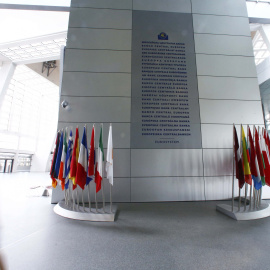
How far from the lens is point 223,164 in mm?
3541

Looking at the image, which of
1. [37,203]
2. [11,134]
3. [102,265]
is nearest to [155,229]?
[102,265]

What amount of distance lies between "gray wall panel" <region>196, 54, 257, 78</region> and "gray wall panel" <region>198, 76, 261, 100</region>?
0.46ft

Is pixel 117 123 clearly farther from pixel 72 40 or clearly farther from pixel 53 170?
pixel 72 40

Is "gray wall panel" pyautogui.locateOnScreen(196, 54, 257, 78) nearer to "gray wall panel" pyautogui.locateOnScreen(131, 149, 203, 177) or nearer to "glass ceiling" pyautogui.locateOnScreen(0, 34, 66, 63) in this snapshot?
"gray wall panel" pyautogui.locateOnScreen(131, 149, 203, 177)

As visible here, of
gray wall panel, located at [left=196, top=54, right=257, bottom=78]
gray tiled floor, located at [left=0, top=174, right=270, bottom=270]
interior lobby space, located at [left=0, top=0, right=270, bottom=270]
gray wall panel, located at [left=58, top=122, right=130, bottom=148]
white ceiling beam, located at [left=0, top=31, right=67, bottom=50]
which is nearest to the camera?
gray tiled floor, located at [left=0, top=174, right=270, bottom=270]

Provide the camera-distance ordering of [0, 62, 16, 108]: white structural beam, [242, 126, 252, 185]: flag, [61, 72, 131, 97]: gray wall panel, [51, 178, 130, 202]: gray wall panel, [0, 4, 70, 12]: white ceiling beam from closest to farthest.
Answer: [242, 126, 252, 185]: flag → [51, 178, 130, 202]: gray wall panel → [61, 72, 131, 97]: gray wall panel → [0, 4, 70, 12]: white ceiling beam → [0, 62, 16, 108]: white structural beam

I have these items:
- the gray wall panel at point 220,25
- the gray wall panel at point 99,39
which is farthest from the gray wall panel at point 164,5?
the gray wall panel at point 99,39

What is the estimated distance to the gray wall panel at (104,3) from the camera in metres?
4.03

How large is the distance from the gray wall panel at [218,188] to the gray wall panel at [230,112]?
132 centimetres

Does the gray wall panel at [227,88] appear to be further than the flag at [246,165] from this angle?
Yes

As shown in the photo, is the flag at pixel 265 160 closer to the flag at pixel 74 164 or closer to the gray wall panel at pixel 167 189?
the gray wall panel at pixel 167 189

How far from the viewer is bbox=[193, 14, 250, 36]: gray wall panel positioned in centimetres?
415

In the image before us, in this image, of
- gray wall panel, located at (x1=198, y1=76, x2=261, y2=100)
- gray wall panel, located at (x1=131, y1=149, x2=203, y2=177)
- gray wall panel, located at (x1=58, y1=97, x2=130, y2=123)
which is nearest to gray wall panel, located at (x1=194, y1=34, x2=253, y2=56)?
gray wall panel, located at (x1=198, y1=76, x2=261, y2=100)

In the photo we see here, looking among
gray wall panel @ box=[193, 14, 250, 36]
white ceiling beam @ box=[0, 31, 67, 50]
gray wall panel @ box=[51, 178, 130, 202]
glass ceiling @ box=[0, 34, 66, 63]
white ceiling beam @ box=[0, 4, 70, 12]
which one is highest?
glass ceiling @ box=[0, 34, 66, 63]
